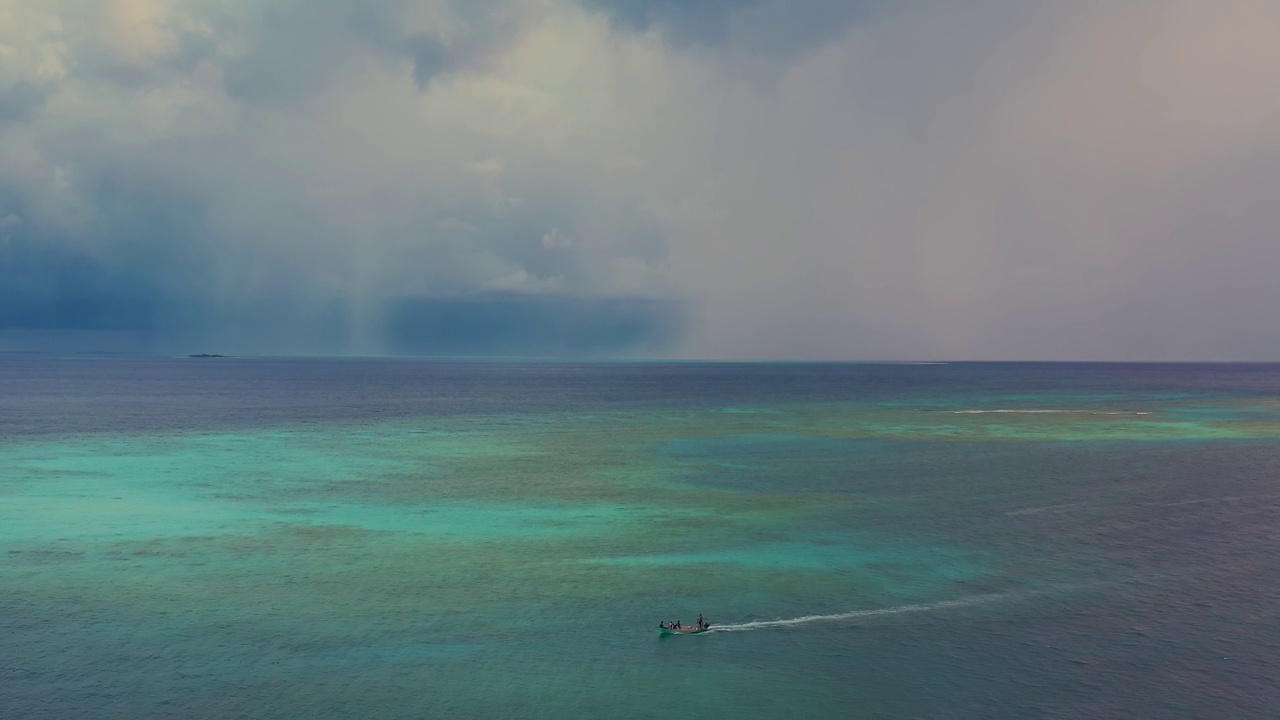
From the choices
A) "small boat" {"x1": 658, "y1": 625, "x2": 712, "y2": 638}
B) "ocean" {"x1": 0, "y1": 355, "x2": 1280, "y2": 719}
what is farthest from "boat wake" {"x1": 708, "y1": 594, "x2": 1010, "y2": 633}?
"small boat" {"x1": 658, "y1": 625, "x2": 712, "y2": 638}

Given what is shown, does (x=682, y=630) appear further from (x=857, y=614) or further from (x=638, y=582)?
(x=857, y=614)

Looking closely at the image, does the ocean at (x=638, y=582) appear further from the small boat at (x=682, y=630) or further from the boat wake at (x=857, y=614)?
the small boat at (x=682, y=630)

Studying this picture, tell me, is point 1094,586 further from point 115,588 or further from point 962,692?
point 115,588

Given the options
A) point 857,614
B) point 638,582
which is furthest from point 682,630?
point 857,614

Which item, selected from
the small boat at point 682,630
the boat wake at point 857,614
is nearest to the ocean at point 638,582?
the boat wake at point 857,614

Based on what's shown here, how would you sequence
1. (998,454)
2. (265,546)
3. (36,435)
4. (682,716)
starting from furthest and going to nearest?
(36,435) → (998,454) → (265,546) → (682,716)

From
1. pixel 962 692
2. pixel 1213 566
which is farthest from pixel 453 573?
pixel 1213 566
